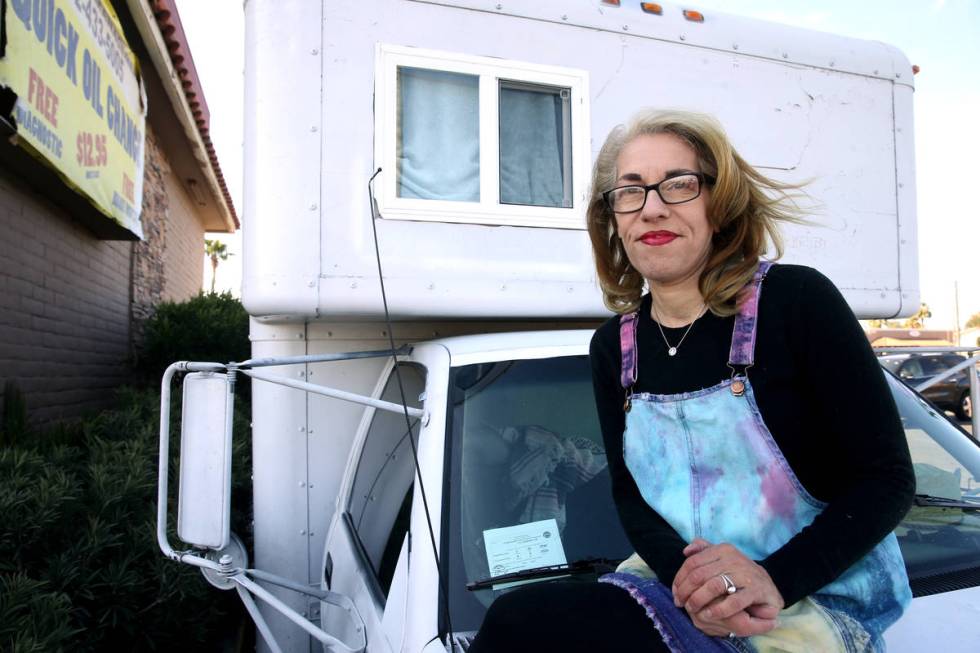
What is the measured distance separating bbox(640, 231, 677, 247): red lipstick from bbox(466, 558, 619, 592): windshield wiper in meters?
0.90

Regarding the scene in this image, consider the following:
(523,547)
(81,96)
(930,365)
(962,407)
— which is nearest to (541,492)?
(523,547)

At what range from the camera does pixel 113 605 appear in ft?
9.71

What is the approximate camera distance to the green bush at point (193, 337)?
8.03 m

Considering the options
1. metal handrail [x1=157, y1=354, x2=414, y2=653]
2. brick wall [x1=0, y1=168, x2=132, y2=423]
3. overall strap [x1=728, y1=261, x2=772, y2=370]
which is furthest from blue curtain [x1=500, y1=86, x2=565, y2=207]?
brick wall [x1=0, y1=168, x2=132, y2=423]

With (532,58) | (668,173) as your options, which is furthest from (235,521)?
(668,173)

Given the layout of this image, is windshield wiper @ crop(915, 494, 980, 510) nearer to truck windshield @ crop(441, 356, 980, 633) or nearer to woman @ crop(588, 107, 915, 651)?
truck windshield @ crop(441, 356, 980, 633)

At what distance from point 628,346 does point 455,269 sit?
1241 mm

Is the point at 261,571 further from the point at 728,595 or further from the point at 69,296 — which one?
the point at 69,296

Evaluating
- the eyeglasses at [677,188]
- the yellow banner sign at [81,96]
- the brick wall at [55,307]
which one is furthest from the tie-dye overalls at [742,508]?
the brick wall at [55,307]

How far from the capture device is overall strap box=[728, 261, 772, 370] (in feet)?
4.65

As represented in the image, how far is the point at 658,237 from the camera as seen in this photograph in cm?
157

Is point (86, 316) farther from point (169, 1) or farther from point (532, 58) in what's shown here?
point (532, 58)

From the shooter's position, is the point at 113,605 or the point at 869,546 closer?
the point at 869,546

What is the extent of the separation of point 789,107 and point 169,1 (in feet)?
20.5
